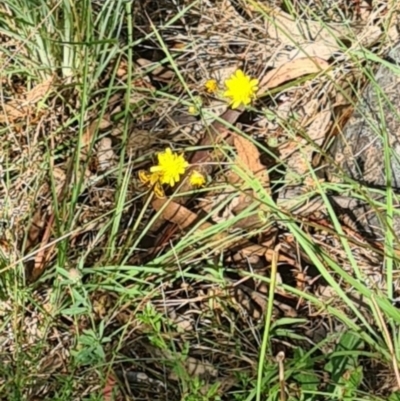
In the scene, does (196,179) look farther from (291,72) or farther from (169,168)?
(291,72)

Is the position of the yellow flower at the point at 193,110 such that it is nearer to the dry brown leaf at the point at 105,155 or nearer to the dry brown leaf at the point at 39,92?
the dry brown leaf at the point at 105,155

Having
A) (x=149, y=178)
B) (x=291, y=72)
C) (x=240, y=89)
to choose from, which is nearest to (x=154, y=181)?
(x=149, y=178)

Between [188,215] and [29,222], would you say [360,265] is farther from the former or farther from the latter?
[29,222]

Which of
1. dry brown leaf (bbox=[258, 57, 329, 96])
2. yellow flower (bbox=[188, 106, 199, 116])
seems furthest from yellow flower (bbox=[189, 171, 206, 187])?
dry brown leaf (bbox=[258, 57, 329, 96])

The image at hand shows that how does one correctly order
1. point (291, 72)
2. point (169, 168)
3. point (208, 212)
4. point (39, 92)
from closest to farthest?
point (169, 168)
point (208, 212)
point (39, 92)
point (291, 72)

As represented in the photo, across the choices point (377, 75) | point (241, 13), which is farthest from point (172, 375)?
point (241, 13)

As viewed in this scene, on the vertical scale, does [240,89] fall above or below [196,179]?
above
